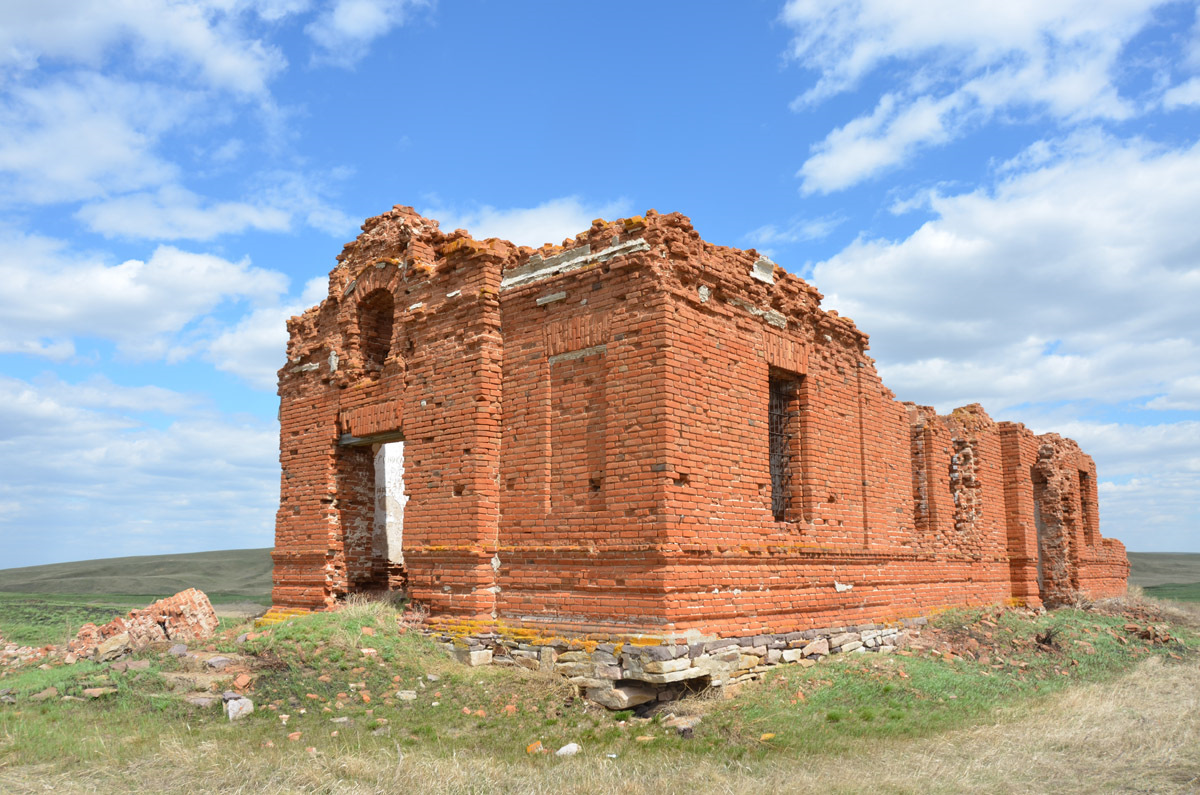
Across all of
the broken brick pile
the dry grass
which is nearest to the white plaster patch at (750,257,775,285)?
the dry grass

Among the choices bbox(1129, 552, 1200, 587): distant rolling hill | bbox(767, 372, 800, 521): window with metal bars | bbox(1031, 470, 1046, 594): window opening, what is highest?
bbox(767, 372, 800, 521): window with metal bars

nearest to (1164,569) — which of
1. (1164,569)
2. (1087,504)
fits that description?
(1164,569)

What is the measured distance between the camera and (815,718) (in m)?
7.73

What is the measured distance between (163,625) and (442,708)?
5.27 m

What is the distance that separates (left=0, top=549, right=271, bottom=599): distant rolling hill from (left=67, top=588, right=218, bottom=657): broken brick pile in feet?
76.6

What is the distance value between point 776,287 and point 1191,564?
2513 inches

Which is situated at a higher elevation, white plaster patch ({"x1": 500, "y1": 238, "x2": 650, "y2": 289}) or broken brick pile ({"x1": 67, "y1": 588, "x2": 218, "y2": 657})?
white plaster patch ({"x1": 500, "y1": 238, "x2": 650, "y2": 289})

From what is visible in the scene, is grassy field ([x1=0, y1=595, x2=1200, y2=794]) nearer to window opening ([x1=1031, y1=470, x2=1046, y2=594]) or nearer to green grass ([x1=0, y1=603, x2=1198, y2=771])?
green grass ([x1=0, y1=603, x2=1198, y2=771])

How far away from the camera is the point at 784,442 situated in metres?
10.9

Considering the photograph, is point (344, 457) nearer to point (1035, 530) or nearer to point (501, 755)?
point (501, 755)

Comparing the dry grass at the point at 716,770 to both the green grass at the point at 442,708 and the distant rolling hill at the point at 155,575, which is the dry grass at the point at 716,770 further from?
the distant rolling hill at the point at 155,575

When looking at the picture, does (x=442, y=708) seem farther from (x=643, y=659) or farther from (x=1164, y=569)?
(x=1164, y=569)

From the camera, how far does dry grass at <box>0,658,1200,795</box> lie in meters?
5.92

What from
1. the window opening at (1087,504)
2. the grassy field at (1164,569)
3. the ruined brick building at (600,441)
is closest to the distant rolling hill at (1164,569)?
the grassy field at (1164,569)
